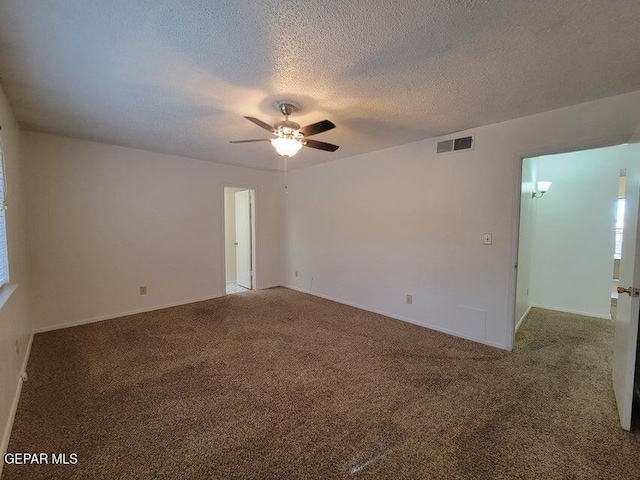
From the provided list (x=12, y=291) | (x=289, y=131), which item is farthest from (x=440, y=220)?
(x=12, y=291)

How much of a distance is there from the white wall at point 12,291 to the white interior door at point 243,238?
308 cm

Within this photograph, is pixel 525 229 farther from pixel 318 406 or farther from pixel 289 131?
pixel 318 406

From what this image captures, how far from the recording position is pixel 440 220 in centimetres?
337

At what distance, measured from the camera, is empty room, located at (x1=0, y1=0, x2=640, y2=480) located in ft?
4.99

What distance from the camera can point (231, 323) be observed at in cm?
362

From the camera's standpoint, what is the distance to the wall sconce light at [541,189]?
4.02 m

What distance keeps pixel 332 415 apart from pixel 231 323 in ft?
7.02

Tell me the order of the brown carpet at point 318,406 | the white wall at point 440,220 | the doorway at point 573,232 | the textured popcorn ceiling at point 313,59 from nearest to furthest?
1. the textured popcorn ceiling at point 313,59
2. the brown carpet at point 318,406
3. the white wall at point 440,220
4. the doorway at point 573,232

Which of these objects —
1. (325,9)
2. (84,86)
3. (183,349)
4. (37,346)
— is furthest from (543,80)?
(37,346)

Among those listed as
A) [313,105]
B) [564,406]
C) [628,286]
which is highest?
[313,105]

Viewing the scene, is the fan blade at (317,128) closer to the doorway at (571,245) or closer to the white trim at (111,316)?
the doorway at (571,245)

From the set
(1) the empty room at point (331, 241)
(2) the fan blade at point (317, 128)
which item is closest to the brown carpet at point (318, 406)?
(1) the empty room at point (331, 241)

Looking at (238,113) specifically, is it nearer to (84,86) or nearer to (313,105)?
(313,105)

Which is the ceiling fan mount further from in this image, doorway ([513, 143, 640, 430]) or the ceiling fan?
doorway ([513, 143, 640, 430])
